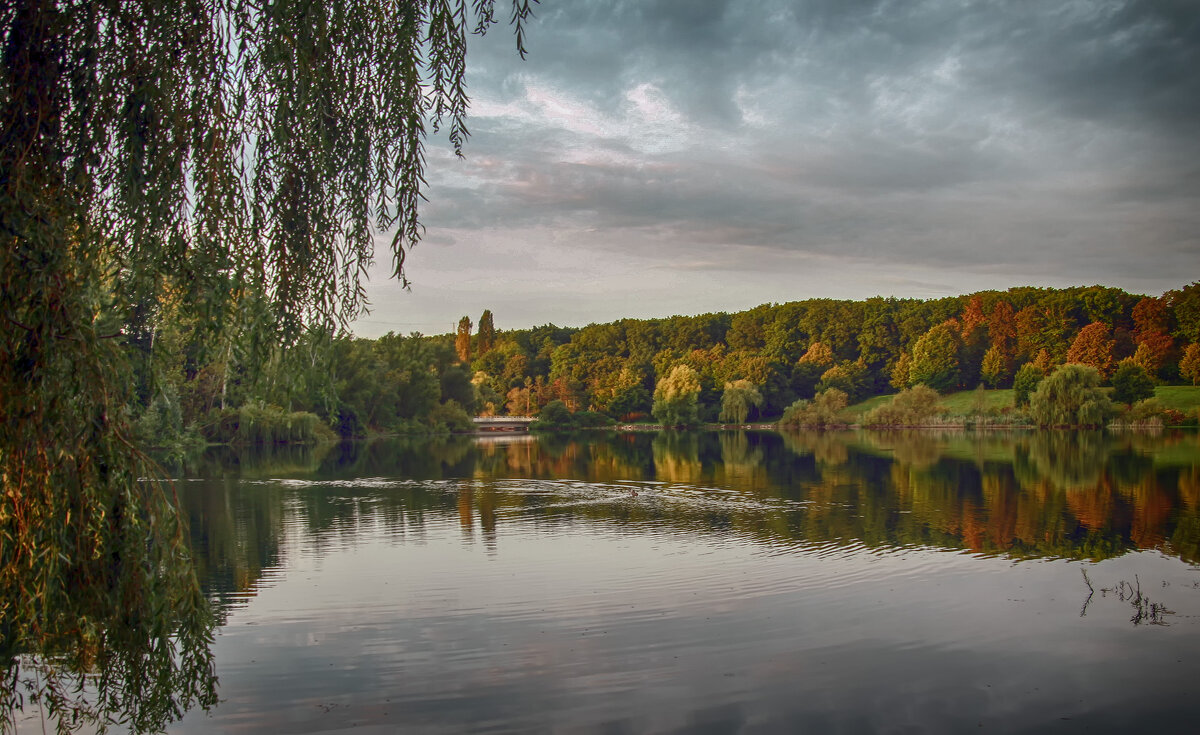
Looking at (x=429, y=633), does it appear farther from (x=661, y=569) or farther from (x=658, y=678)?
(x=661, y=569)

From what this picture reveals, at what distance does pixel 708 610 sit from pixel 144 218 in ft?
25.8

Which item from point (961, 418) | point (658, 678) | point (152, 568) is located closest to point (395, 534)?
point (658, 678)

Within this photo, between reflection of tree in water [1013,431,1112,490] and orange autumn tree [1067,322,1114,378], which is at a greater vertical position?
orange autumn tree [1067,322,1114,378]

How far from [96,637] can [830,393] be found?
7657 centimetres

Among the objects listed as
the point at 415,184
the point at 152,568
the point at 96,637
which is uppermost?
the point at 415,184

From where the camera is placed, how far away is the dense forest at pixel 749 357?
203 ft

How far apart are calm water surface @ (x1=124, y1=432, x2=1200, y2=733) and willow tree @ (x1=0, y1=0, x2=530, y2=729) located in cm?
321

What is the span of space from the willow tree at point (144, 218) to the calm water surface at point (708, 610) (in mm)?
3206

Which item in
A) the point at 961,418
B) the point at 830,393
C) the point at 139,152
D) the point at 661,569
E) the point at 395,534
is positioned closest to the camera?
the point at 139,152

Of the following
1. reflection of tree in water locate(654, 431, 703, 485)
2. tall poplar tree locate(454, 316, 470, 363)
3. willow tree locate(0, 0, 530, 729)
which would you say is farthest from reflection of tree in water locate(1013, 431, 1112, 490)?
tall poplar tree locate(454, 316, 470, 363)

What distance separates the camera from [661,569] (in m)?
13.0

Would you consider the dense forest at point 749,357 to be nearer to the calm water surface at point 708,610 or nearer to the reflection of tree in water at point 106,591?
the calm water surface at point 708,610

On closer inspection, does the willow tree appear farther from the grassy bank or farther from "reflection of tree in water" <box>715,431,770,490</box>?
the grassy bank

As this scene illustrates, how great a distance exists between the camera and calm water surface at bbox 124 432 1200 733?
7.32 m
